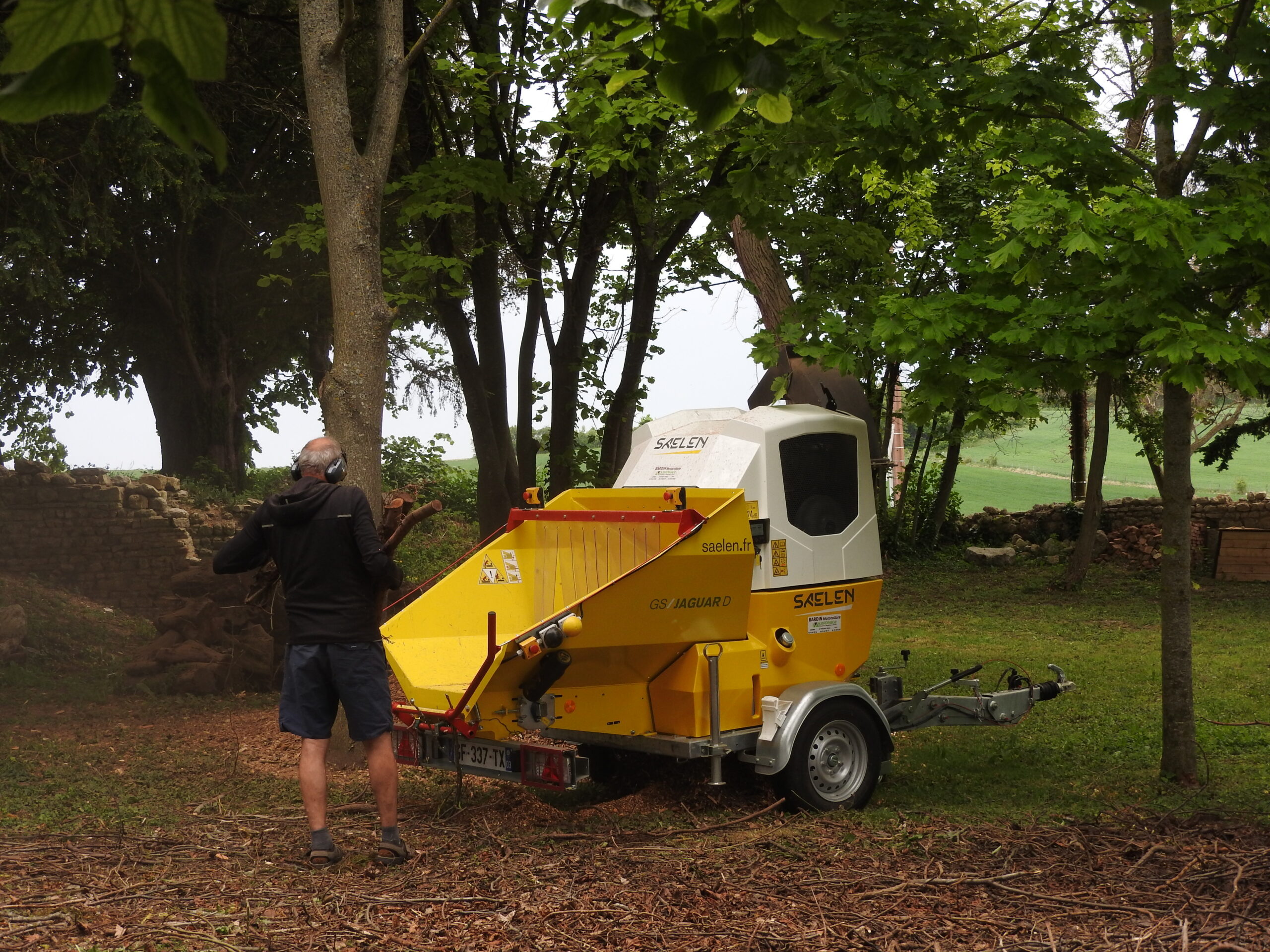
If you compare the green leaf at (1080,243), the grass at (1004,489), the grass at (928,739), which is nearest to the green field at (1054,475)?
the grass at (1004,489)

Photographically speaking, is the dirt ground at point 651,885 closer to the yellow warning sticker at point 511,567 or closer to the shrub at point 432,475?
the yellow warning sticker at point 511,567

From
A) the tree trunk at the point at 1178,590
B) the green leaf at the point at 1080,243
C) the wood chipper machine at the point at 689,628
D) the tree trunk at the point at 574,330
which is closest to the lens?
the green leaf at the point at 1080,243

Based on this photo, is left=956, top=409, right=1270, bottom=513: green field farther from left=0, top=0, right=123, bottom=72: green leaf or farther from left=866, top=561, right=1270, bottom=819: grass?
left=0, top=0, right=123, bottom=72: green leaf

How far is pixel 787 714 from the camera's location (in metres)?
6.61

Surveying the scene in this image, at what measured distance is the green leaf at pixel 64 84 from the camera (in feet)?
5.08

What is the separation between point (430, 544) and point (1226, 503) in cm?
1529

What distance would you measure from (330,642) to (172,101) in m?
4.06

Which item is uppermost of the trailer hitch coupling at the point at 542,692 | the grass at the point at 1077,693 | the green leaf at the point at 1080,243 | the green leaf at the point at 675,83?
the green leaf at the point at 1080,243

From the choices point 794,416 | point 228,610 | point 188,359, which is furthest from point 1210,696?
point 188,359

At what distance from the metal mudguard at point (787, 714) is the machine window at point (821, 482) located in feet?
3.10

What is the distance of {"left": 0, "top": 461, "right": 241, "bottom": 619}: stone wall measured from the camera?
611 inches

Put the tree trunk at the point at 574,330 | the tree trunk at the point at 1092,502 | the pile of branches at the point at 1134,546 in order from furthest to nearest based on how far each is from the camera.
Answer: the pile of branches at the point at 1134,546
the tree trunk at the point at 1092,502
the tree trunk at the point at 574,330

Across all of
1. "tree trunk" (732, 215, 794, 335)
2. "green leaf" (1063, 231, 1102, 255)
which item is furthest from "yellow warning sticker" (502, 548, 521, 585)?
"tree trunk" (732, 215, 794, 335)

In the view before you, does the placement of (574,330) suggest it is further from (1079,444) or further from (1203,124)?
(1079,444)
